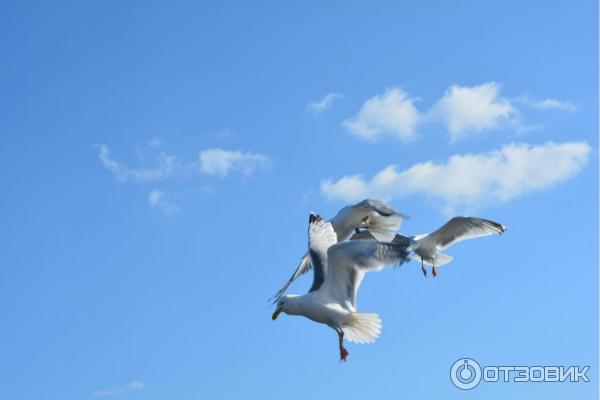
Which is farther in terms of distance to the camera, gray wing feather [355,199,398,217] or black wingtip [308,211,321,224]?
gray wing feather [355,199,398,217]

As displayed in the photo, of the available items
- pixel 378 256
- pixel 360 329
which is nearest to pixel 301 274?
pixel 360 329

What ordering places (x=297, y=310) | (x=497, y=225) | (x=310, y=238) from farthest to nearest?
(x=497, y=225)
(x=310, y=238)
(x=297, y=310)

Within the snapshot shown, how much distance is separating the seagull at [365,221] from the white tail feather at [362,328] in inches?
117

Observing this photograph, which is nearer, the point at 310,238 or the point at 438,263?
the point at 310,238

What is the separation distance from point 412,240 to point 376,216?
250cm

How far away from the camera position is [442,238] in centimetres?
2392

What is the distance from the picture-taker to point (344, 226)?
21.5m

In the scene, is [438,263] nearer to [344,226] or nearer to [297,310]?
[344,226]

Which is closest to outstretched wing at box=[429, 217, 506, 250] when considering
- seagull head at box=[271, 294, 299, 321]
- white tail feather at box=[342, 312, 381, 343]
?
white tail feather at box=[342, 312, 381, 343]

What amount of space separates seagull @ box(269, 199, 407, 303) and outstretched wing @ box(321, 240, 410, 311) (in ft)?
10.7

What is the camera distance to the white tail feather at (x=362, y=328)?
56.5ft

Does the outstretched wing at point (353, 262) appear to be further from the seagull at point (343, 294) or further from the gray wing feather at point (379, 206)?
the gray wing feather at point (379, 206)

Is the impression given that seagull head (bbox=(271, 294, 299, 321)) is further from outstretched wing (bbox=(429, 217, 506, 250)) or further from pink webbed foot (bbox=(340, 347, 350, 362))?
outstretched wing (bbox=(429, 217, 506, 250))

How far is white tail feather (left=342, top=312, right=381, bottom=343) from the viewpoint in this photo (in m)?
17.2
